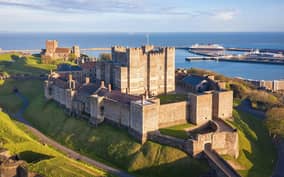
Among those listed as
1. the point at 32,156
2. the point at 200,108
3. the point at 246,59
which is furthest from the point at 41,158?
the point at 246,59

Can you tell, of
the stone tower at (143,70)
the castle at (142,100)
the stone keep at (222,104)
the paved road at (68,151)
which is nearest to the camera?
the paved road at (68,151)

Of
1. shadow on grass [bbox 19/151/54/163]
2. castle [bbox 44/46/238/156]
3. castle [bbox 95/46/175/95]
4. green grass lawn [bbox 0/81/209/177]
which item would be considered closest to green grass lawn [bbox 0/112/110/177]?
shadow on grass [bbox 19/151/54/163]

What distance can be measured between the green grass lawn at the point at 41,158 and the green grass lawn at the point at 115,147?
176 inches

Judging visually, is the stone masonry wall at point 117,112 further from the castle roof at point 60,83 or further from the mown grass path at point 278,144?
the mown grass path at point 278,144

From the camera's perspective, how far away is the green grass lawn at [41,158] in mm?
29984

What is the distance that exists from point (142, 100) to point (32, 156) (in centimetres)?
1240

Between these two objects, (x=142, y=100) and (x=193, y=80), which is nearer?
(x=142, y=100)

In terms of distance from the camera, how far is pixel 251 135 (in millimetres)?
44969

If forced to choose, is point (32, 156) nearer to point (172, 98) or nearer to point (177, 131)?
point (177, 131)

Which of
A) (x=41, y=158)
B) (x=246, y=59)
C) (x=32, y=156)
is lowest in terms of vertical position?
(x=32, y=156)

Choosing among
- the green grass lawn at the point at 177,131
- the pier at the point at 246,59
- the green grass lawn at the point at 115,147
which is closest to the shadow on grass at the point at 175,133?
the green grass lawn at the point at 177,131

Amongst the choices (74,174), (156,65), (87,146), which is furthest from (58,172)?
(156,65)

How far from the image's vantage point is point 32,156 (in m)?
35.3

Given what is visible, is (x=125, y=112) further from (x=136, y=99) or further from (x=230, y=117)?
(x=230, y=117)
